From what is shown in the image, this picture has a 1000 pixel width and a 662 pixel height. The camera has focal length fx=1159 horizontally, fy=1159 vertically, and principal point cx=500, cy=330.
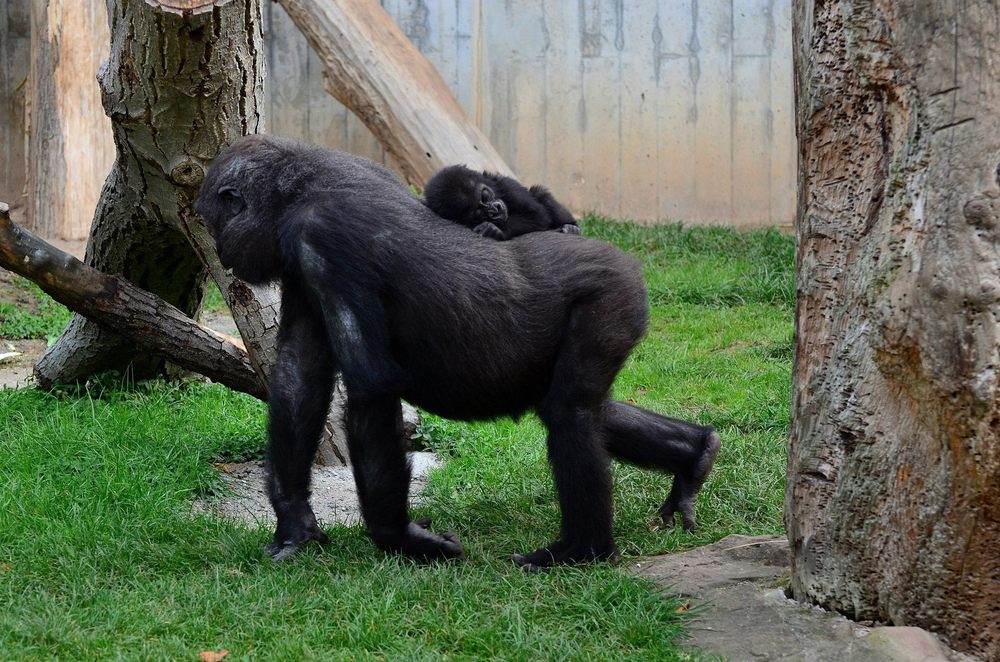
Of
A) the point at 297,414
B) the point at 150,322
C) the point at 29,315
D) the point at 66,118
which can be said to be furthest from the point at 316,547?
the point at 66,118

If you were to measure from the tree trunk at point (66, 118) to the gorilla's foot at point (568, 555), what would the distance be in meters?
6.53

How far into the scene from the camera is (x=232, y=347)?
19.3 feet

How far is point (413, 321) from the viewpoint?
4.23 m

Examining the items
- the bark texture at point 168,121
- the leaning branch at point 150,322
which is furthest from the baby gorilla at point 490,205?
the leaning branch at point 150,322

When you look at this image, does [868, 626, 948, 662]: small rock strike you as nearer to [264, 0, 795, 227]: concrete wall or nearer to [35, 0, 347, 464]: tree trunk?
[35, 0, 347, 464]: tree trunk

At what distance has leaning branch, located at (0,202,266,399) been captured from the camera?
18.5 feet

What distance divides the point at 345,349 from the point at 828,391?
5.41 feet

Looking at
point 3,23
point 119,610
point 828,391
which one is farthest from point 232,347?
point 3,23

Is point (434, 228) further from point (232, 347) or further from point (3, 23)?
point (3, 23)

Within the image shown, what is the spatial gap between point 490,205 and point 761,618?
1932 mm

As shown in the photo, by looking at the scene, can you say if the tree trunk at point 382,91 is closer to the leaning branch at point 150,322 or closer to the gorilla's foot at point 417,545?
the leaning branch at point 150,322

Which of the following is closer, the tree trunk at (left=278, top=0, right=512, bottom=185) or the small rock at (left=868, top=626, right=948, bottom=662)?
the small rock at (left=868, top=626, right=948, bottom=662)

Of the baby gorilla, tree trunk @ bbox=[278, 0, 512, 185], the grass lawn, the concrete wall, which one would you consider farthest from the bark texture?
the concrete wall

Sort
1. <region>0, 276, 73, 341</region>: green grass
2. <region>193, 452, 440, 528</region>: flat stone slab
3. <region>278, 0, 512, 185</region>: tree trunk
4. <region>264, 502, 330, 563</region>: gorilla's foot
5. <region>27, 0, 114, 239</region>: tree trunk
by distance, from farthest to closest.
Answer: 1. <region>278, 0, 512, 185</region>: tree trunk
2. <region>27, 0, 114, 239</region>: tree trunk
3. <region>0, 276, 73, 341</region>: green grass
4. <region>193, 452, 440, 528</region>: flat stone slab
5. <region>264, 502, 330, 563</region>: gorilla's foot
